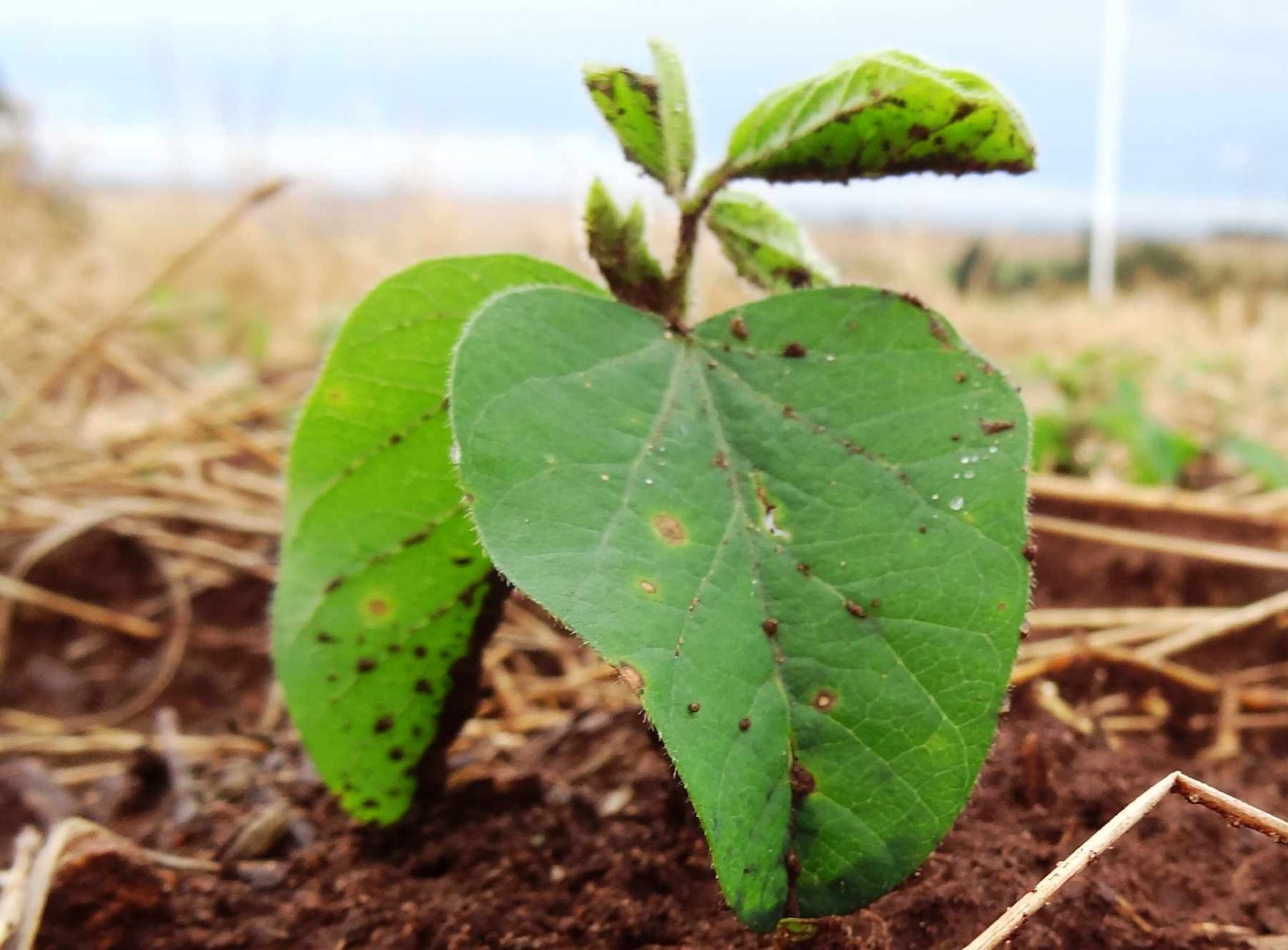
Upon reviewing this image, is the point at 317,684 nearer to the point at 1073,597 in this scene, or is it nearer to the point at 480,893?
the point at 480,893

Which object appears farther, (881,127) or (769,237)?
(769,237)

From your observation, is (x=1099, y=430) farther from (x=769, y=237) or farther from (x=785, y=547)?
(x=785, y=547)

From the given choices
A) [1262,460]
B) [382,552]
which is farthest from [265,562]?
[1262,460]

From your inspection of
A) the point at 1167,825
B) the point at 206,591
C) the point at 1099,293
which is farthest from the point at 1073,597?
the point at 1099,293

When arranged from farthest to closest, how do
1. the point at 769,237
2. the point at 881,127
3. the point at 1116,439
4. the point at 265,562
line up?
the point at 1116,439, the point at 265,562, the point at 769,237, the point at 881,127

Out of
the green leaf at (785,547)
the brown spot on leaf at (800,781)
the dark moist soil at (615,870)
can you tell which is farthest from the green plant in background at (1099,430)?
the brown spot on leaf at (800,781)

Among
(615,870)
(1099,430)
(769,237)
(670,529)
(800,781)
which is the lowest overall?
(1099,430)

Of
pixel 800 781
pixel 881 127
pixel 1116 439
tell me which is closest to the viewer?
pixel 800 781

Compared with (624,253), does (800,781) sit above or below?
below

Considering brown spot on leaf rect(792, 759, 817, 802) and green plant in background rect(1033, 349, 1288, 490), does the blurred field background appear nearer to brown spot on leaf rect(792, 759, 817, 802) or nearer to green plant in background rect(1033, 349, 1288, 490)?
green plant in background rect(1033, 349, 1288, 490)
